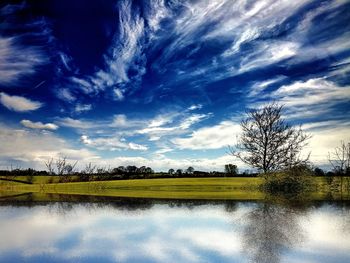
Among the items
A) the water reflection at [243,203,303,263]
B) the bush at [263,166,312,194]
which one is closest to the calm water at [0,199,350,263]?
the water reflection at [243,203,303,263]

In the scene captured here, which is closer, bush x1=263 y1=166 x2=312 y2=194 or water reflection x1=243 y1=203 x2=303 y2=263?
water reflection x1=243 y1=203 x2=303 y2=263

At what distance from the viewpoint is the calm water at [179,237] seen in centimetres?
795

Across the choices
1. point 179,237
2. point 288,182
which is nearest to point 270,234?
point 179,237

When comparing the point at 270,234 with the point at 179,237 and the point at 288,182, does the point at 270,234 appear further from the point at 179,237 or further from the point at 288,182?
the point at 288,182

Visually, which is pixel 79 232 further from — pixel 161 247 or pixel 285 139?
pixel 285 139

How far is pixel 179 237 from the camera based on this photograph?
1009 cm

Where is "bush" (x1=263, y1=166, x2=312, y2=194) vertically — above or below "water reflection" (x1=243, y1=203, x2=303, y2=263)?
above

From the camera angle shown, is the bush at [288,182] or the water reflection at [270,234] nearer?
the water reflection at [270,234]

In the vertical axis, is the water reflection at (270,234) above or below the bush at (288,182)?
below

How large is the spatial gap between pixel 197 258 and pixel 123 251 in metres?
1.89

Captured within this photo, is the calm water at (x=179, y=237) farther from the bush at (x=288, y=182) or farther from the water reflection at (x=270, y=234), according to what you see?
the bush at (x=288, y=182)

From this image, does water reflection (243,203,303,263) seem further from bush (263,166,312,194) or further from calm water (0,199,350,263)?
bush (263,166,312,194)

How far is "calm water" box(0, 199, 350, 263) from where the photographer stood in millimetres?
7953

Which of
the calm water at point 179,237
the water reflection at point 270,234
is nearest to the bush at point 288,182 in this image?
the calm water at point 179,237
